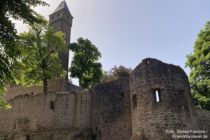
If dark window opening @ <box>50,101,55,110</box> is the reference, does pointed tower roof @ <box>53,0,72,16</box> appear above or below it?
above

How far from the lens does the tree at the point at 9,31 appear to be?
6.70 meters

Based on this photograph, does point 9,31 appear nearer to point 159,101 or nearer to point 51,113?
point 159,101

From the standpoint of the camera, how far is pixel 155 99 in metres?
11.9

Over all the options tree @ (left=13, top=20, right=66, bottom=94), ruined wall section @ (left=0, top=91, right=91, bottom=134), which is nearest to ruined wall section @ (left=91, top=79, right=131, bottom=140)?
ruined wall section @ (left=0, top=91, right=91, bottom=134)

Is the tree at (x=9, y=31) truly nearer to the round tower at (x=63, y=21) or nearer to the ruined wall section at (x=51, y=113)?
the ruined wall section at (x=51, y=113)

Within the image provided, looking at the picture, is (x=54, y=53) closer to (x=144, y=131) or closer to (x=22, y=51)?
(x=144, y=131)

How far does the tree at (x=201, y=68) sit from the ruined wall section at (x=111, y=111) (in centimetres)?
633

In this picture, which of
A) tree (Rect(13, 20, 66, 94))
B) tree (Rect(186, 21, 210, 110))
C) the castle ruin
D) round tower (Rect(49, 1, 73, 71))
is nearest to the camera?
the castle ruin

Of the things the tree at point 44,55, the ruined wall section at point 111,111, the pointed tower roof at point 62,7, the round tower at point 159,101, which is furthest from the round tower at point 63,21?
the round tower at point 159,101

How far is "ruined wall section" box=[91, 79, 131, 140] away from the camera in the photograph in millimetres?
14531

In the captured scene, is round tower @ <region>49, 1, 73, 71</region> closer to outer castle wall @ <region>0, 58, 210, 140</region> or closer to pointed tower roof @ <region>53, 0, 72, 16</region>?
pointed tower roof @ <region>53, 0, 72, 16</region>

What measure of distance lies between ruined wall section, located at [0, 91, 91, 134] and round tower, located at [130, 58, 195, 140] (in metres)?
4.74

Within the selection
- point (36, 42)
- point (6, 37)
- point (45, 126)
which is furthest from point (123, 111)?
point (36, 42)

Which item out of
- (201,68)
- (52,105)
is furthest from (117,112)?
(201,68)
